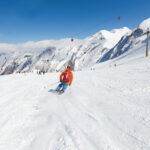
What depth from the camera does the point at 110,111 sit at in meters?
4.72

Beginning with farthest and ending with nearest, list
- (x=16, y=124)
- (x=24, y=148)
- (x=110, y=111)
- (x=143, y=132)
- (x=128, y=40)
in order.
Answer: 1. (x=128, y=40)
2. (x=110, y=111)
3. (x=16, y=124)
4. (x=143, y=132)
5. (x=24, y=148)

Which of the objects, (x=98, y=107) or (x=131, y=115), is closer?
(x=131, y=115)

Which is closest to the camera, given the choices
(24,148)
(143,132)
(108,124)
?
(24,148)

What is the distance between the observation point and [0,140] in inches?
131

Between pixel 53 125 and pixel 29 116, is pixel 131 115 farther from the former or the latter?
pixel 29 116

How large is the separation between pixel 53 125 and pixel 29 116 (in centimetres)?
134

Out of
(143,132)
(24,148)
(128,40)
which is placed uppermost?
(128,40)

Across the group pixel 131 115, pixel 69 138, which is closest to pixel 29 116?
pixel 69 138

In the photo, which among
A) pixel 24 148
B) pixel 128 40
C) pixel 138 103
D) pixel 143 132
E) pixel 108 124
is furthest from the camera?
pixel 128 40

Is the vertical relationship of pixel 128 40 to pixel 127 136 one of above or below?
above

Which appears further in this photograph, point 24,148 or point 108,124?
point 108,124

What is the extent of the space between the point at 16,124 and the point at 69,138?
212cm

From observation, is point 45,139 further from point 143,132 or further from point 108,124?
point 143,132

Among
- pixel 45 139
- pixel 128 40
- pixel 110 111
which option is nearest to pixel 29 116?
pixel 45 139
